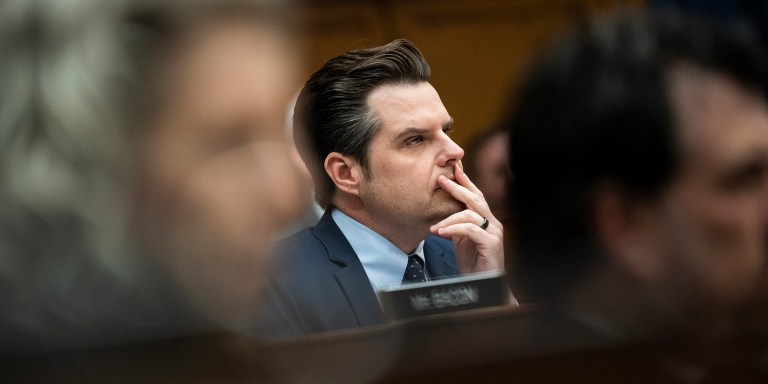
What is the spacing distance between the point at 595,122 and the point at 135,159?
1.53 ft

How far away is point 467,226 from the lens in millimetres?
1777

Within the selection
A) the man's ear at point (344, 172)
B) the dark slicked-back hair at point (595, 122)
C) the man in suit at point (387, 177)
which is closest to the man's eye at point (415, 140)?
the man in suit at point (387, 177)

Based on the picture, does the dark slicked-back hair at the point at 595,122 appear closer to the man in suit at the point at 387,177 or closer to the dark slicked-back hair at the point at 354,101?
the man in suit at the point at 387,177

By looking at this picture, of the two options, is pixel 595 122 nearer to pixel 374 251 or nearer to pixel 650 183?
pixel 650 183

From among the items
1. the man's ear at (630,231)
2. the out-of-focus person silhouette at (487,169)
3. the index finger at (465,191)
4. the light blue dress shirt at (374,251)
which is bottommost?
the light blue dress shirt at (374,251)

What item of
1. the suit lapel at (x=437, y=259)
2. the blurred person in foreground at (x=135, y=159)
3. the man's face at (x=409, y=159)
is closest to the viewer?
the blurred person in foreground at (x=135, y=159)

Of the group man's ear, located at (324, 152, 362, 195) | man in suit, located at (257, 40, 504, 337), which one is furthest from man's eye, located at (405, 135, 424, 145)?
man's ear, located at (324, 152, 362, 195)

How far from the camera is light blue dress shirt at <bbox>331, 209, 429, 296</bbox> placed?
1.79 meters

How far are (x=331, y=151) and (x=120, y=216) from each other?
116 cm

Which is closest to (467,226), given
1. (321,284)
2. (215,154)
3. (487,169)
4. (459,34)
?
(487,169)

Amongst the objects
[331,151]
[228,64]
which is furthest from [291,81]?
[331,151]

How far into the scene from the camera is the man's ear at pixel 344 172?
1.90 metres

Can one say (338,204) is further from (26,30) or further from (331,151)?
(26,30)

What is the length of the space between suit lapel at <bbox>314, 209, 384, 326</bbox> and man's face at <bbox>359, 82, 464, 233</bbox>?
0.08 meters
